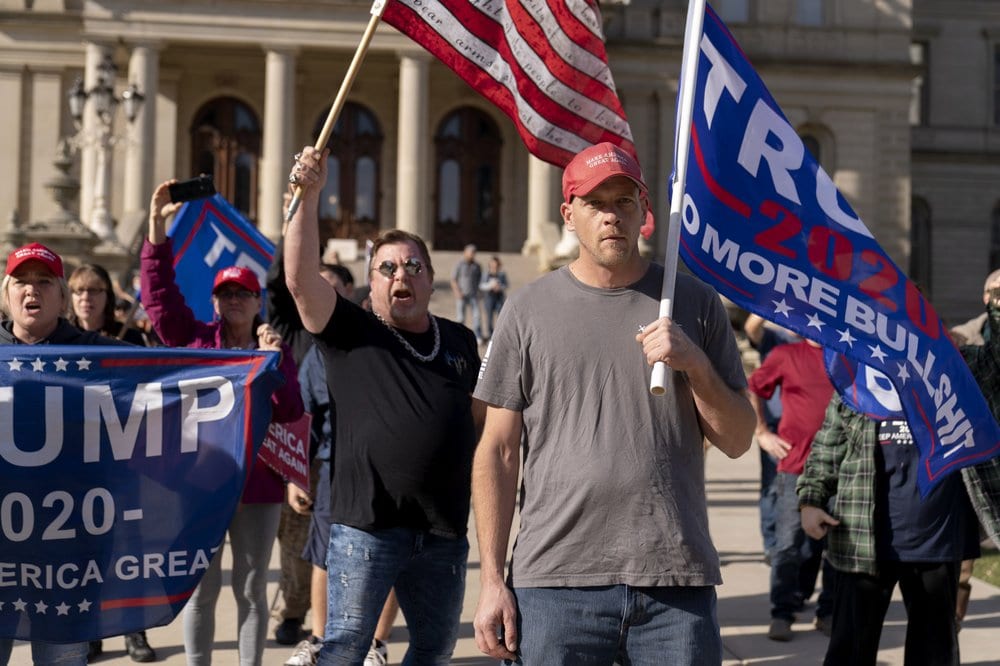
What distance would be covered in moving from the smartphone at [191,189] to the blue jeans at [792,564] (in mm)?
3794

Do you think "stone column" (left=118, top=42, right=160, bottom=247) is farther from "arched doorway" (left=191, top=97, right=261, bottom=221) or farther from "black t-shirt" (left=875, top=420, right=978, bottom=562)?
"black t-shirt" (left=875, top=420, right=978, bottom=562)

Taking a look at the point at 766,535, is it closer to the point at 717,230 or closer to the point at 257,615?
the point at 257,615

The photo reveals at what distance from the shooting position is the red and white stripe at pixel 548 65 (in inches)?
227

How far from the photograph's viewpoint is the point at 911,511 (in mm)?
5711

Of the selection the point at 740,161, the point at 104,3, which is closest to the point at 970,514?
the point at 740,161

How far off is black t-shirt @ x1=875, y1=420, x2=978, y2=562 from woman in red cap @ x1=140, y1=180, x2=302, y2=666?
2.68 m

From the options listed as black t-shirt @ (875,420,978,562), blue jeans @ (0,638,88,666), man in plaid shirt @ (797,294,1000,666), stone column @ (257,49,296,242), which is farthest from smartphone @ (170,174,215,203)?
stone column @ (257,49,296,242)

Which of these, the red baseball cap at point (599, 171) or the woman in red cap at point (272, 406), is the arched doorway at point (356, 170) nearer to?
the woman in red cap at point (272, 406)

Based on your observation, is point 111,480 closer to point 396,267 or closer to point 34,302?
point 34,302

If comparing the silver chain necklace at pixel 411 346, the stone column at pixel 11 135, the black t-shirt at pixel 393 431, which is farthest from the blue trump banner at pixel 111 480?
the stone column at pixel 11 135

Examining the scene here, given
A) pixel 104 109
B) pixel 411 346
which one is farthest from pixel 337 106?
pixel 104 109

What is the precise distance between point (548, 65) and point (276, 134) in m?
30.1

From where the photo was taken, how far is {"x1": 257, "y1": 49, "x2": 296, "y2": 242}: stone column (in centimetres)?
3484

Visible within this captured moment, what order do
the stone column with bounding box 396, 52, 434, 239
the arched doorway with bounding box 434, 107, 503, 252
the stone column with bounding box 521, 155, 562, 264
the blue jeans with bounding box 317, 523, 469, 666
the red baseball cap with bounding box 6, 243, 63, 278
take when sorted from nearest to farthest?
1. the blue jeans with bounding box 317, 523, 469, 666
2. the red baseball cap with bounding box 6, 243, 63, 278
3. the stone column with bounding box 396, 52, 434, 239
4. the stone column with bounding box 521, 155, 562, 264
5. the arched doorway with bounding box 434, 107, 503, 252
